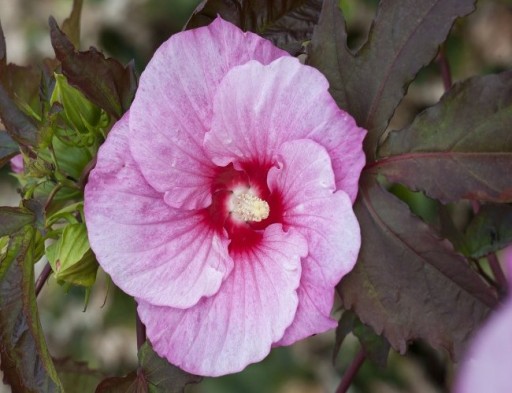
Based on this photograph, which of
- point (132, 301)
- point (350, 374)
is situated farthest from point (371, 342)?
point (132, 301)

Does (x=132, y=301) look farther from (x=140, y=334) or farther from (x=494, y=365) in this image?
(x=494, y=365)

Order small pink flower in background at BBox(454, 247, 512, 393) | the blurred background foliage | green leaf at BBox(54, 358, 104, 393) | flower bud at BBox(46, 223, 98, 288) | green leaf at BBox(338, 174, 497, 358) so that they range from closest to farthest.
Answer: small pink flower in background at BBox(454, 247, 512, 393) → green leaf at BBox(338, 174, 497, 358) → flower bud at BBox(46, 223, 98, 288) → green leaf at BBox(54, 358, 104, 393) → the blurred background foliage

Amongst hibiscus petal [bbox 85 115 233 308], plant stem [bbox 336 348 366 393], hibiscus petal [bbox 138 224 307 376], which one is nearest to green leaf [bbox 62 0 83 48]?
hibiscus petal [bbox 85 115 233 308]

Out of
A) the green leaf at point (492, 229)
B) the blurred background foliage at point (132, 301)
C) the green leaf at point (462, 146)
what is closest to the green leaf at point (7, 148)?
the green leaf at point (462, 146)

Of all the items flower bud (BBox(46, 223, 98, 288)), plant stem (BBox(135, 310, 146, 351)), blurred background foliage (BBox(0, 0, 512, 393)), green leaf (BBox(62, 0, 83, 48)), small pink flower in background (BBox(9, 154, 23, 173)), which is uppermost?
green leaf (BBox(62, 0, 83, 48))

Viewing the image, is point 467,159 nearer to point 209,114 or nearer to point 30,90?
point 209,114

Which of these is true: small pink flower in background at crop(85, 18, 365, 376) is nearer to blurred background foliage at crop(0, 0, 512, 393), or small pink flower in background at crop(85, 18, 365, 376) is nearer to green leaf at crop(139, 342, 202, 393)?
green leaf at crop(139, 342, 202, 393)

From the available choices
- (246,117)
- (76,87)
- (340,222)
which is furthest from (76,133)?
(340,222)

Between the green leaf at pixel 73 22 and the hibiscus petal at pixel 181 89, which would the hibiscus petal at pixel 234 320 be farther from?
the green leaf at pixel 73 22
